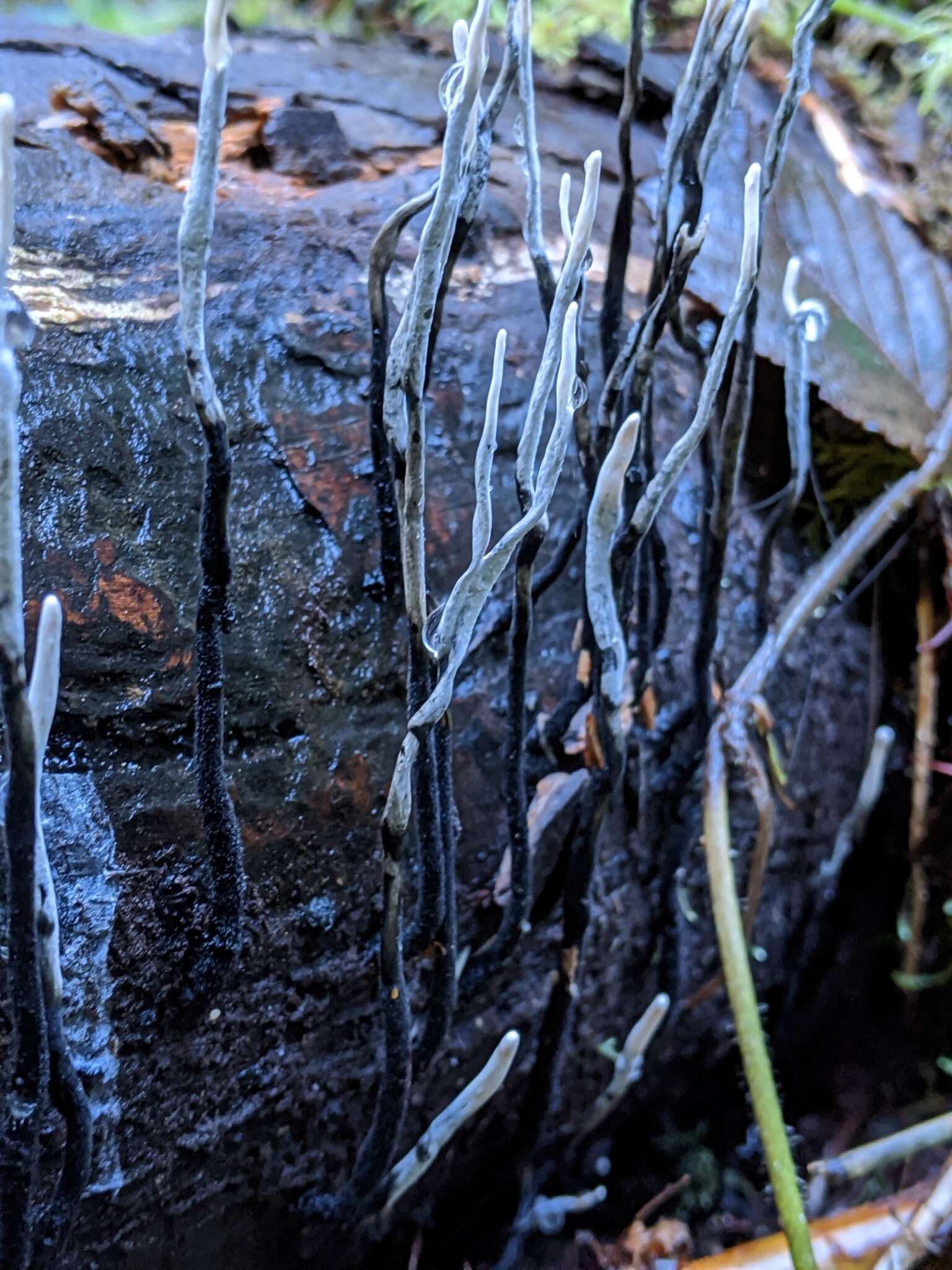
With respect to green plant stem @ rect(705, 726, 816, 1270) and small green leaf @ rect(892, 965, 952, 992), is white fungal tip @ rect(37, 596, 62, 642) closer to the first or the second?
green plant stem @ rect(705, 726, 816, 1270)

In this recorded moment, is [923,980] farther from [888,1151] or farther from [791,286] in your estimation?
[791,286]

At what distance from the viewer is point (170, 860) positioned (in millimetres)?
584

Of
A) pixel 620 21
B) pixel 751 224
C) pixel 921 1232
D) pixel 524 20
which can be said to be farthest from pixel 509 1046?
pixel 620 21

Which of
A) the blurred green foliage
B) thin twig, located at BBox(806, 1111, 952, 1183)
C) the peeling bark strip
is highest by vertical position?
the blurred green foliage

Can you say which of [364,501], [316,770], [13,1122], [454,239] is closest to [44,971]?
[13,1122]

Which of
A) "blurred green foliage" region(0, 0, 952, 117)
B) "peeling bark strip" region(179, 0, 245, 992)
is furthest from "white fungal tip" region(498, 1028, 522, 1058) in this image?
"blurred green foliage" region(0, 0, 952, 117)

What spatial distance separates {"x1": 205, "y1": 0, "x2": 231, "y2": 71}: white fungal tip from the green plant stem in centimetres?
61

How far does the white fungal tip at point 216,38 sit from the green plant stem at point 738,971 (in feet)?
1.99

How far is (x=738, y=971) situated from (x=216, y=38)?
726 millimetres

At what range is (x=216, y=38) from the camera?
1.25 feet

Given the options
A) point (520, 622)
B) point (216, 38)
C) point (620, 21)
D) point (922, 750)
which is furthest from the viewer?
point (620, 21)

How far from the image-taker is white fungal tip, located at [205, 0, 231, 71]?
381 mm

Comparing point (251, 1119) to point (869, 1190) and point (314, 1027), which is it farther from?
point (869, 1190)

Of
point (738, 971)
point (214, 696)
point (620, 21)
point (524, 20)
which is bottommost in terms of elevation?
point (738, 971)
